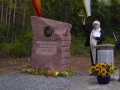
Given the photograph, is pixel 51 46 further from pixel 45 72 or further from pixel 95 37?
pixel 95 37

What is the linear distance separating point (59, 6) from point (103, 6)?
3.57 m

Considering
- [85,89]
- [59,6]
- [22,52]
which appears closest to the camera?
[85,89]

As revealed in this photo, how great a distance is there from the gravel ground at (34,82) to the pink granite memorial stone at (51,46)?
0.71 metres

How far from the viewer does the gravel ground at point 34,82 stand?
5.56 metres

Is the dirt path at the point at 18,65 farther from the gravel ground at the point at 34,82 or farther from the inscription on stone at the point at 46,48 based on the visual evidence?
the gravel ground at the point at 34,82

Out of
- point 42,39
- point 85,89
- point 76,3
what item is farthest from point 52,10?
point 85,89

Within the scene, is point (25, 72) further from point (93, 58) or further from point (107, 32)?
point (107, 32)

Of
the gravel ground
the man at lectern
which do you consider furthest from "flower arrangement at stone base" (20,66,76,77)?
the man at lectern

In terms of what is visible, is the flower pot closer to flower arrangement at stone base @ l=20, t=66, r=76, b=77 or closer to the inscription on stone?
flower arrangement at stone base @ l=20, t=66, r=76, b=77

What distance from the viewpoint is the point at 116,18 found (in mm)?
18359

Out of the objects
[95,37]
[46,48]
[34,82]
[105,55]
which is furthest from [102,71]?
[46,48]

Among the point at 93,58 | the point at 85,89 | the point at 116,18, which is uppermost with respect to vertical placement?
the point at 116,18

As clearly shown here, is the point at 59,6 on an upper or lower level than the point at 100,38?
upper

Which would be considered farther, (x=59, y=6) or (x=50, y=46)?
(x=59, y=6)
